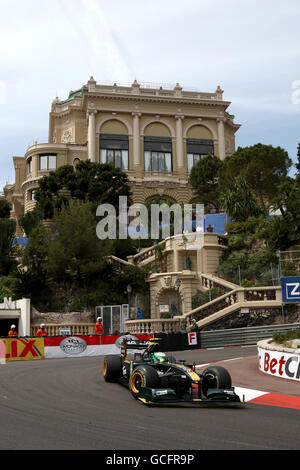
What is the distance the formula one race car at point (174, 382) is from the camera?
10.3 metres

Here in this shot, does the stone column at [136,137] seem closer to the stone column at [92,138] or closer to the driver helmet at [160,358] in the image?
the stone column at [92,138]

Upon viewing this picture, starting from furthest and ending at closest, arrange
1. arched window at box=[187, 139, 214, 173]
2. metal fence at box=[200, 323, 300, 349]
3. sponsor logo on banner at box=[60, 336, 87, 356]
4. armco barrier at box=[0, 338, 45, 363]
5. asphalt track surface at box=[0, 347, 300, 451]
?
arched window at box=[187, 139, 214, 173] → metal fence at box=[200, 323, 300, 349] → sponsor logo on banner at box=[60, 336, 87, 356] → armco barrier at box=[0, 338, 45, 363] → asphalt track surface at box=[0, 347, 300, 451]

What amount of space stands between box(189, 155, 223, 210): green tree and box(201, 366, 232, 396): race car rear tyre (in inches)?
1943

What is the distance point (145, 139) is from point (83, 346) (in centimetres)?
4801

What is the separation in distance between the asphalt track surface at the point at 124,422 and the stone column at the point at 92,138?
54.3 meters

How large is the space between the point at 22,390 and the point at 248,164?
40259 mm

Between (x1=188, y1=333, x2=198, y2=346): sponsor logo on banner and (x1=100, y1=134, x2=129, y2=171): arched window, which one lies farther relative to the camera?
(x1=100, y1=134, x2=129, y2=171): arched window

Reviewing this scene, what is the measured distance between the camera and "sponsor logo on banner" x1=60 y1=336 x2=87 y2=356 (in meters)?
24.9

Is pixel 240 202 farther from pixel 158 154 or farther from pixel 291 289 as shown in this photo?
pixel 158 154

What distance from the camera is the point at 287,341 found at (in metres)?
16.1

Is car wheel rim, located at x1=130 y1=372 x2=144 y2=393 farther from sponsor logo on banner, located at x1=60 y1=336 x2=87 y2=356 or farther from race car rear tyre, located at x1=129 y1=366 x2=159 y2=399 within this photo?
sponsor logo on banner, located at x1=60 y1=336 x2=87 y2=356

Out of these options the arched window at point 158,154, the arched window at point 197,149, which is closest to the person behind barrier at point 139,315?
the arched window at point 158,154

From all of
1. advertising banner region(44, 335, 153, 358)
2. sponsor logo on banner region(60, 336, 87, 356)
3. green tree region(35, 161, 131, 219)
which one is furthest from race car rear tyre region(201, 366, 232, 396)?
green tree region(35, 161, 131, 219)

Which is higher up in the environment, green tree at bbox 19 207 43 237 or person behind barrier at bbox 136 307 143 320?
green tree at bbox 19 207 43 237
